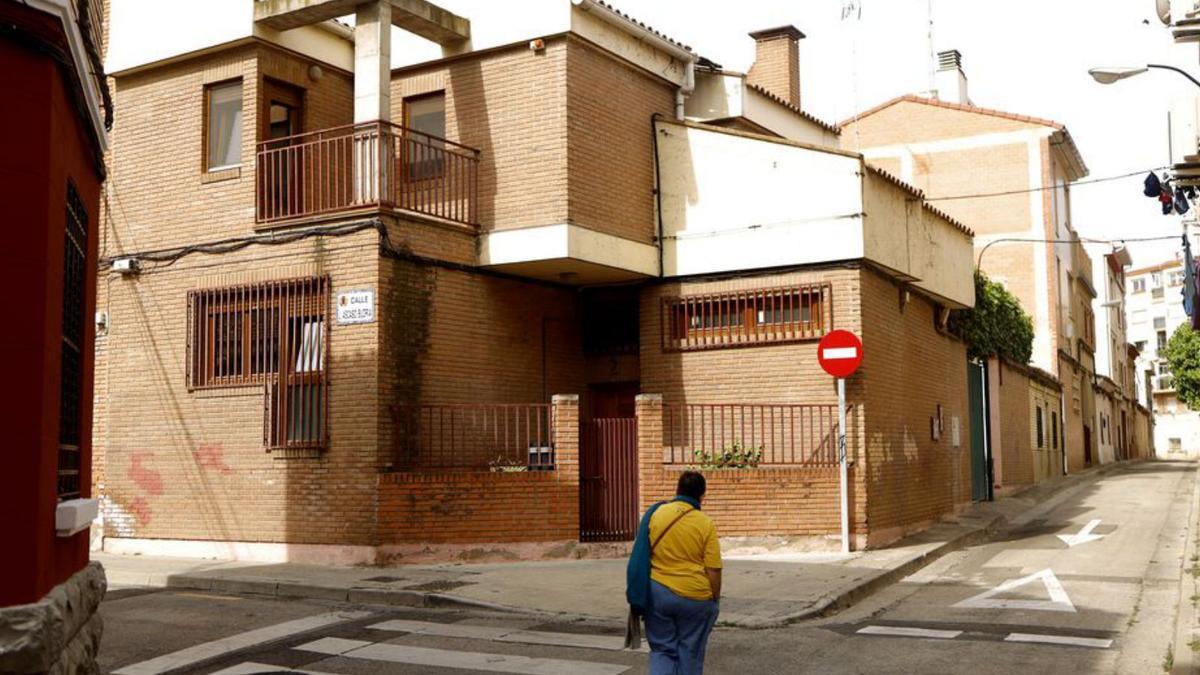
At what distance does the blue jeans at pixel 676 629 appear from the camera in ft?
21.0

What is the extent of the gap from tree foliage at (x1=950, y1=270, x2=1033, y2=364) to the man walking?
50.6 feet

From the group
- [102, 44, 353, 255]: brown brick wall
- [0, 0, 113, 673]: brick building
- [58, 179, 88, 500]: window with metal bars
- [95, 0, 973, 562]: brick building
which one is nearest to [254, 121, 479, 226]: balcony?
[95, 0, 973, 562]: brick building

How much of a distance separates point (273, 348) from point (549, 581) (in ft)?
16.0

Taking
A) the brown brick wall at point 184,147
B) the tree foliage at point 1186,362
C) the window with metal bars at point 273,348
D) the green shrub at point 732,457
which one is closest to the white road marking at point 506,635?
the window with metal bars at point 273,348

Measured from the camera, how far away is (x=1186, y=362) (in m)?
53.3

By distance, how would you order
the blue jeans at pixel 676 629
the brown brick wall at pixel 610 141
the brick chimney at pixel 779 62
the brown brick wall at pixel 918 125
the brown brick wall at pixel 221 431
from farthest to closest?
1. the brown brick wall at pixel 918 125
2. the brick chimney at pixel 779 62
3. the brown brick wall at pixel 610 141
4. the brown brick wall at pixel 221 431
5. the blue jeans at pixel 676 629

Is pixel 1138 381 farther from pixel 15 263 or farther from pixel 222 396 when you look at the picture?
pixel 15 263

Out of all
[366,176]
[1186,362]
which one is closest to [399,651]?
[366,176]

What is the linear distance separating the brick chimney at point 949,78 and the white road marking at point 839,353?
25.7m

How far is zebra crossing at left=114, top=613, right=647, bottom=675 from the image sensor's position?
333 inches

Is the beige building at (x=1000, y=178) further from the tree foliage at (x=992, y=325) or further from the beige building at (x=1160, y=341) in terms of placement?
the beige building at (x=1160, y=341)

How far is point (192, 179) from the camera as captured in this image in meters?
15.6

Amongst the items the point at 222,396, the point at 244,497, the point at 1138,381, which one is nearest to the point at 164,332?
the point at 222,396

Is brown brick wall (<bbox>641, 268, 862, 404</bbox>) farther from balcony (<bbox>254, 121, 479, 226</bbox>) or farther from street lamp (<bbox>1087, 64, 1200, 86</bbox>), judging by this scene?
street lamp (<bbox>1087, 64, 1200, 86</bbox>)
